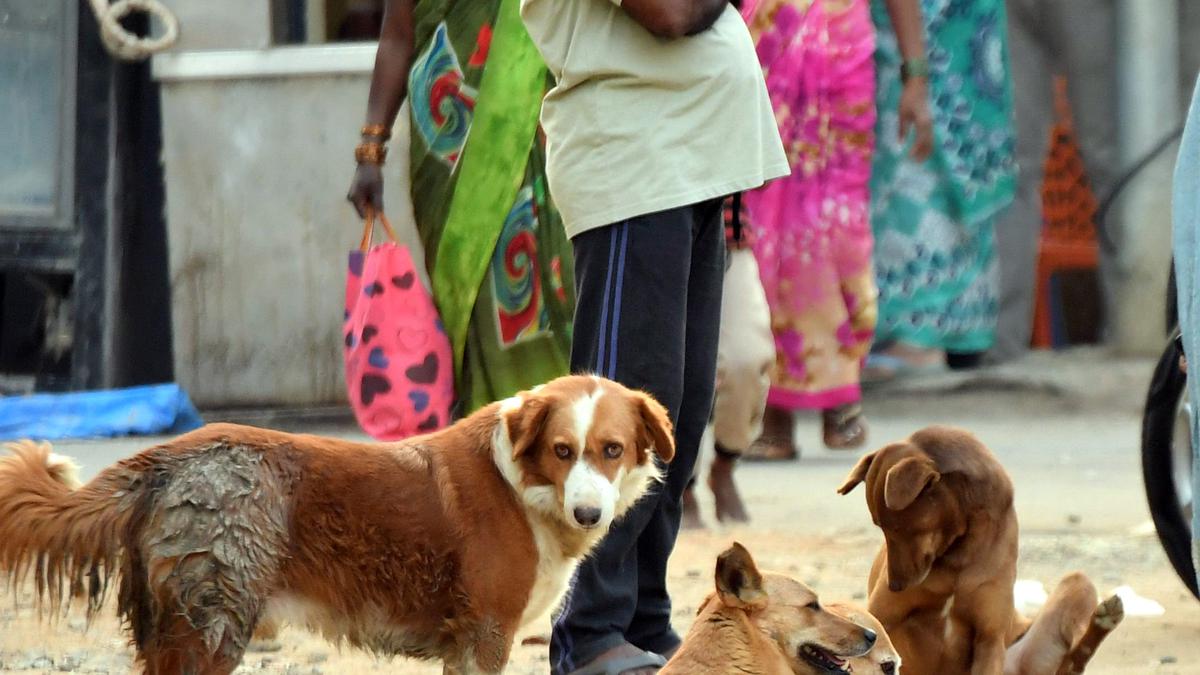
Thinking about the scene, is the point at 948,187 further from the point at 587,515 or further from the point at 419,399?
the point at 587,515

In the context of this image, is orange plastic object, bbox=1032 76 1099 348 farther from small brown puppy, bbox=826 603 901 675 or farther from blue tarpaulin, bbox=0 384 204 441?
small brown puppy, bbox=826 603 901 675

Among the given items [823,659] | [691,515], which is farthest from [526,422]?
[691,515]

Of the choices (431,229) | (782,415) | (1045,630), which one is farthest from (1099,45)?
(1045,630)

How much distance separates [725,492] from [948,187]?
11.3ft

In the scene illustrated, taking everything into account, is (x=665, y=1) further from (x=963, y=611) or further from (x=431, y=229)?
(x=431, y=229)

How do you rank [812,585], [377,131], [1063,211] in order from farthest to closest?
[1063,211]
[812,585]
[377,131]

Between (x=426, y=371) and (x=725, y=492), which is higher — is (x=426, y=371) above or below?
above

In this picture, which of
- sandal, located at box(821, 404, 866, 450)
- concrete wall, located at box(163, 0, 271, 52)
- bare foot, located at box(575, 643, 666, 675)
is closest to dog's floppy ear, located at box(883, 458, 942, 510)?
bare foot, located at box(575, 643, 666, 675)

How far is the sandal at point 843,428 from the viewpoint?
7703 millimetres

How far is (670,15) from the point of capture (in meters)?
3.77

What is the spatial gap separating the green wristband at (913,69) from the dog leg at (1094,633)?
1973 millimetres

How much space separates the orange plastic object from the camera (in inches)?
391

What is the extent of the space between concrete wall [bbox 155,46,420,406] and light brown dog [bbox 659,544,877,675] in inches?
208

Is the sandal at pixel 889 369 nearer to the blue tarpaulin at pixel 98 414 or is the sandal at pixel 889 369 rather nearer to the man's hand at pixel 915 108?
the blue tarpaulin at pixel 98 414
